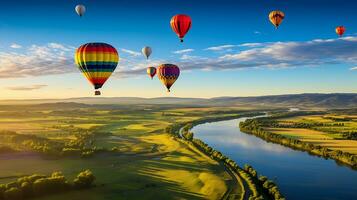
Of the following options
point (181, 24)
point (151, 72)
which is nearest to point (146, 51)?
point (151, 72)

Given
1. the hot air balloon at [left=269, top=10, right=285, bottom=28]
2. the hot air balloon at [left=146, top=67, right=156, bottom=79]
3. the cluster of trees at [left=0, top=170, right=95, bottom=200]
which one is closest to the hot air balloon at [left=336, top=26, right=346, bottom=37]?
the hot air balloon at [left=269, top=10, right=285, bottom=28]

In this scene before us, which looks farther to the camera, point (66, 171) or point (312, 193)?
point (66, 171)

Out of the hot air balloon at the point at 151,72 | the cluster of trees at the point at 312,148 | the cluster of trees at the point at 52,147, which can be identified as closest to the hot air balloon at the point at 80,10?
the cluster of trees at the point at 52,147

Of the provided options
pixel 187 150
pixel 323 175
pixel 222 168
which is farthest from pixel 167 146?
pixel 323 175

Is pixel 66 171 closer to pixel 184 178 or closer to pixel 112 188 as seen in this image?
pixel 112 188

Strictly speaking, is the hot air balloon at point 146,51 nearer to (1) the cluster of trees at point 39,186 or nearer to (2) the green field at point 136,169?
(2) the green field at point 136,169

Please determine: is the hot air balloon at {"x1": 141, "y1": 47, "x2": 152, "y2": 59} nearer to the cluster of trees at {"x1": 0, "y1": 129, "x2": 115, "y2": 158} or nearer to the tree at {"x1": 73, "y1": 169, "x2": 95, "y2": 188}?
the cluster of trees at {"x1": 0, "y1": 129, "x2": 115, "y2": 158}
